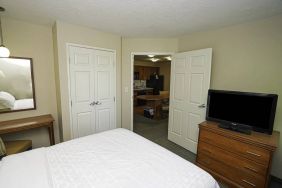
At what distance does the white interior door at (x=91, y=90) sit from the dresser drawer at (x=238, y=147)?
2001 mm

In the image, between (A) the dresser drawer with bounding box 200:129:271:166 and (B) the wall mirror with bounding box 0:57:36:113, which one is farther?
(B) the wall mirror with bounding box 0:57:36:113

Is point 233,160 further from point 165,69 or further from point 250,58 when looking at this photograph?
point 165,69

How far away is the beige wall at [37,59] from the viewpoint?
8.02 ft

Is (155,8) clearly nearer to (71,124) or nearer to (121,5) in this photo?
(121,5)

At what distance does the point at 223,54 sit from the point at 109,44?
7.26 feet

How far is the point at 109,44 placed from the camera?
3129 millimetres

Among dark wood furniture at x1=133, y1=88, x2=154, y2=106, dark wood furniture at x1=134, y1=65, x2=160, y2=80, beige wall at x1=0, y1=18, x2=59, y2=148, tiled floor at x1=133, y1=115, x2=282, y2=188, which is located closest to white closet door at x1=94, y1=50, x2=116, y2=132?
beige wall at x1=0, y1=18, x2=59, y2=148

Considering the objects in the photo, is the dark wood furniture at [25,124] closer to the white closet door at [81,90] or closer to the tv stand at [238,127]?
the white closet door at [81,90]

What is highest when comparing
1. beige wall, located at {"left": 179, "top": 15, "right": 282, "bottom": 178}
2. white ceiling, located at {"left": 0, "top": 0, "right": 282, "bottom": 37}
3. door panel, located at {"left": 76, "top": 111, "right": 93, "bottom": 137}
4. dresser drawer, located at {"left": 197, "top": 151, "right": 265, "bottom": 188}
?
white ceiling, located at {"left": 0, "top": 0, "right": 282, "bottom": 37}

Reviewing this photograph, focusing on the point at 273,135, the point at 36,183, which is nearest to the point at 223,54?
the point at 273,135

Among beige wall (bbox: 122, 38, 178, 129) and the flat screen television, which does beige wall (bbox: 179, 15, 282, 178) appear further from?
beige wall (bbox: 122, 38, 178, 129)

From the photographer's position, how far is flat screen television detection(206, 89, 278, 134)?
189cm

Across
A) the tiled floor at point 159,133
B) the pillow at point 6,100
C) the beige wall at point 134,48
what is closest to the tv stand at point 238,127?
the tiled floor at point 159,133

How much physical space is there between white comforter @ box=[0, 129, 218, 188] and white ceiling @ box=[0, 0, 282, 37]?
1736 millimetres
